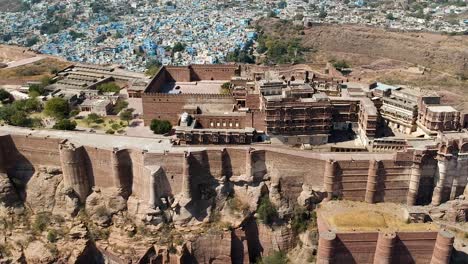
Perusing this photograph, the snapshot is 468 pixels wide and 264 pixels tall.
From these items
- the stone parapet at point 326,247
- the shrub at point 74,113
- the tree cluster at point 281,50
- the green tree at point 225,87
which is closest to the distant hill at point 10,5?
the tree cluster at point 281,50

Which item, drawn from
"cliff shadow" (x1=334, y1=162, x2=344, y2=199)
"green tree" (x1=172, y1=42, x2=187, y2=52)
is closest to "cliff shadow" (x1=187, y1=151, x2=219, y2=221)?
"cliff shadow" (x1=334, y1=162, x2=344, y2=199)

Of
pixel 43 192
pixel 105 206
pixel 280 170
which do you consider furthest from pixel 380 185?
→ pixel 43 192

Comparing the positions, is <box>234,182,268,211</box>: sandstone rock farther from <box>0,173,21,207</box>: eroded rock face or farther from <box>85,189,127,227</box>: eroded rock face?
<box>0,173,21,207</box>: eroded rock face

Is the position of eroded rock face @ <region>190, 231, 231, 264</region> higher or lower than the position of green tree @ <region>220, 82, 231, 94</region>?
lower

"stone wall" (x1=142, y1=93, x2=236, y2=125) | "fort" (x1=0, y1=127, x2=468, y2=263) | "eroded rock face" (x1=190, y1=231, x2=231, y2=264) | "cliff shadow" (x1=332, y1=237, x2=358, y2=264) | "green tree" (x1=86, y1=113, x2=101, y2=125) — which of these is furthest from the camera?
"green tree" (x1=86, y1=113, x2=101, y2=125)

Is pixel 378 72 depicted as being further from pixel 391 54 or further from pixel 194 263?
pixel 194 263

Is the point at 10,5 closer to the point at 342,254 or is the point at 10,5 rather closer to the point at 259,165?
the point at 259,165
